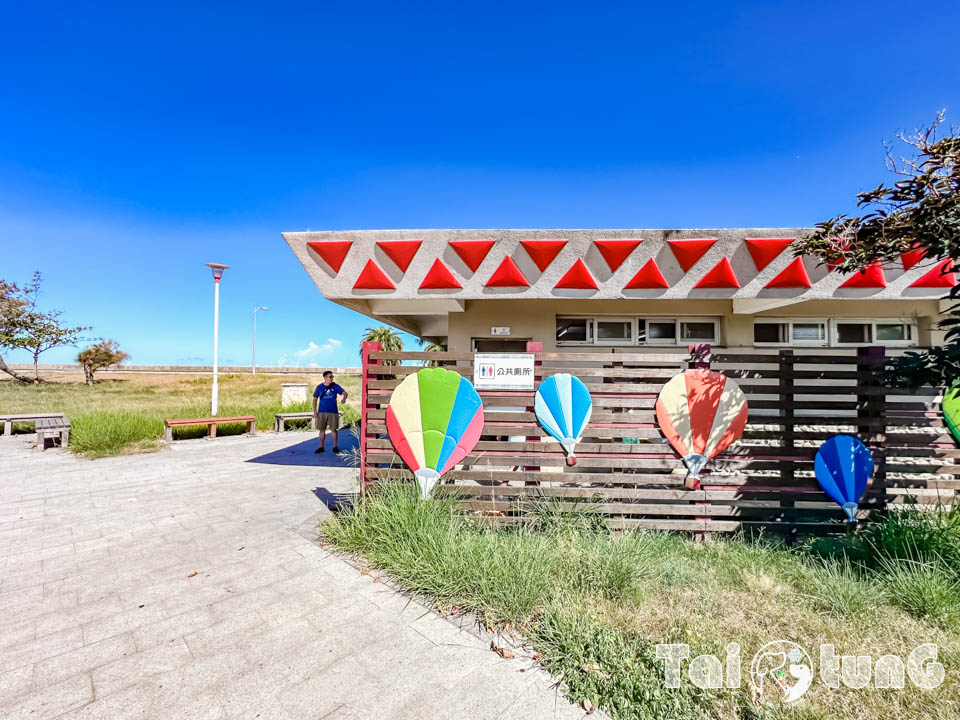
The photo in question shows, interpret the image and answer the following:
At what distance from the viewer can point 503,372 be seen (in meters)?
4.23

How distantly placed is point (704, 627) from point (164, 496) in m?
6.64

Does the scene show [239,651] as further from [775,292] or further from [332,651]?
[775,292]

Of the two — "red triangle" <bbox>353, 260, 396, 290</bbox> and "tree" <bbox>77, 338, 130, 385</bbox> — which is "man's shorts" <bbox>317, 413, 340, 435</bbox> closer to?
"red triangle" <bbox>353, 260, 396, 290</bbox>

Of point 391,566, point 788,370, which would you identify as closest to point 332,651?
point 391,566

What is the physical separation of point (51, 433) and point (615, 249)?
13.1m

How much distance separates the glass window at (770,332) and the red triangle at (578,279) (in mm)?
4193

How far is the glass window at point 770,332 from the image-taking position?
8352 mm

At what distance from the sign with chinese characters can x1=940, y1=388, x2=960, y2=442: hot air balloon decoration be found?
12.7 feet

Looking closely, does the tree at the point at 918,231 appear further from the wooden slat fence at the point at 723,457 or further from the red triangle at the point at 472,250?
the red triangle at the point at 472,250

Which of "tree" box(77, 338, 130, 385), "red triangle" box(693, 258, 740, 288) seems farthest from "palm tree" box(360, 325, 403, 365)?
"red triangle" box(693, 258, 740, 288)

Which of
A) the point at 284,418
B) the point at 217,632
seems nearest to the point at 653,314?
the point at 217,632

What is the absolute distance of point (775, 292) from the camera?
21.4 ft

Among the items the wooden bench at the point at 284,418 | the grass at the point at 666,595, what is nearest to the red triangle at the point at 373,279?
the grass at the point at 666,595

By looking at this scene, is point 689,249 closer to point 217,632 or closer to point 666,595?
point 666,595
